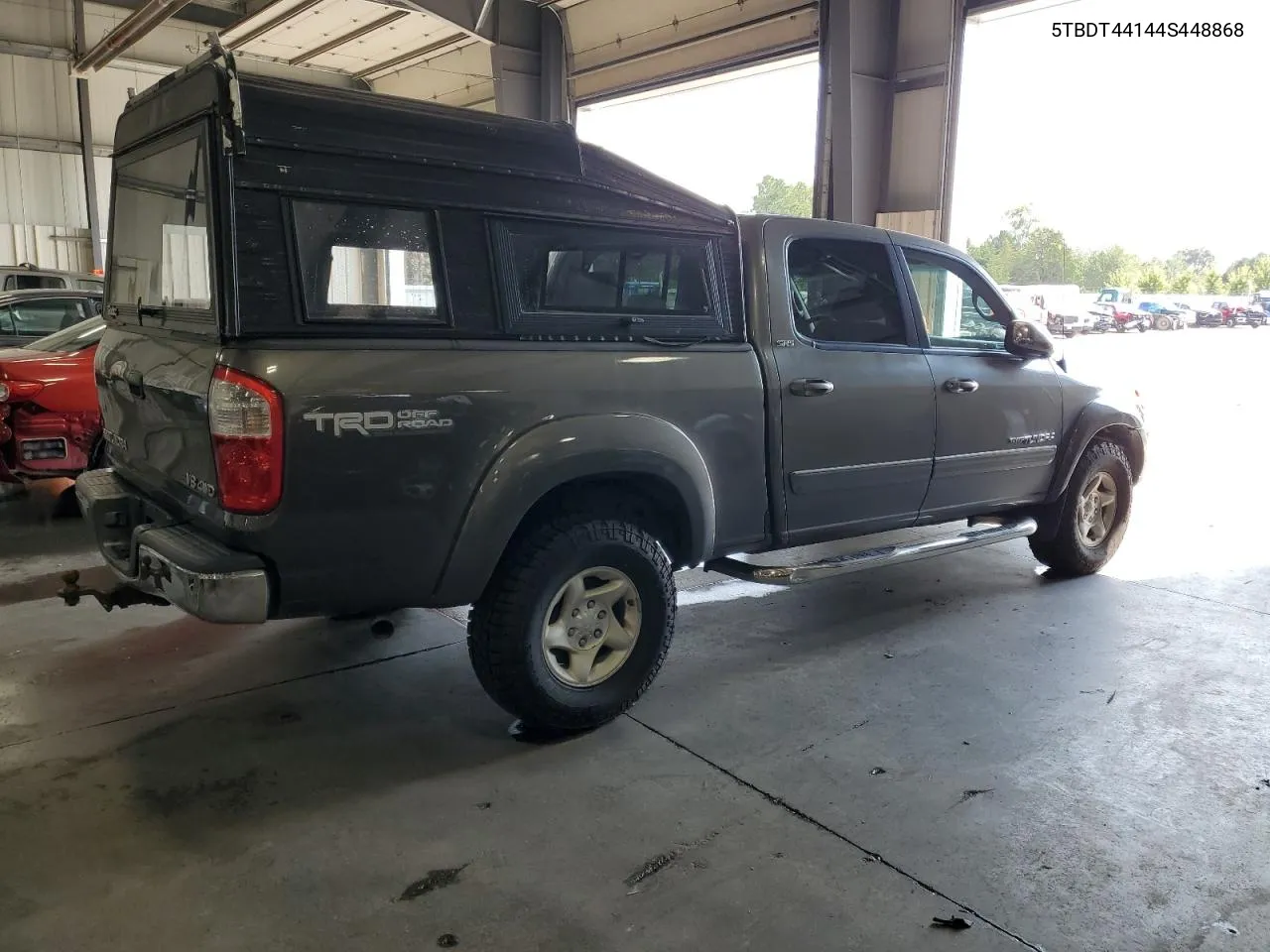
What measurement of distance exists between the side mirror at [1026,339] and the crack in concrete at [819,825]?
2.69 metres

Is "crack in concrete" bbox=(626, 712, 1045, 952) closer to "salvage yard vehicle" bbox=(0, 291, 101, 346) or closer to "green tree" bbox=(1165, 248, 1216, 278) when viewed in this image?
"salvage yard vehicle" bbox=(0, 291, 101, 346)

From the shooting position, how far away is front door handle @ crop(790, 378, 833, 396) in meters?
3.74

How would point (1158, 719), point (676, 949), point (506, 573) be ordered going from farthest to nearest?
point (1158, 719), point (506, 573), point (676, 949)

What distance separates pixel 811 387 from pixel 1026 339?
4.96 feet

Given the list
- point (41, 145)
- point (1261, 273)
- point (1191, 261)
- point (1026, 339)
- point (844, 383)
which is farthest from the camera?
point (41, 145)

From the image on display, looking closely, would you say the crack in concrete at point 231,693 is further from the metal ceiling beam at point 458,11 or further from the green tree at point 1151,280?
the green tree at point 1151,280

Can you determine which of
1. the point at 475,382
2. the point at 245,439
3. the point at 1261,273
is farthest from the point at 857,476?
the point at 1261,273

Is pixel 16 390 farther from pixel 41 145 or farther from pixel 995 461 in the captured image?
pixel 41 145

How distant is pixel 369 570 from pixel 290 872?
2.83 feet

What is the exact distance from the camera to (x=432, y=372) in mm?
2822

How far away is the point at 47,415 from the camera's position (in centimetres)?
598

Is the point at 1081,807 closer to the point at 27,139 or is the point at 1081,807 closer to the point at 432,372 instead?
the point at 432,372

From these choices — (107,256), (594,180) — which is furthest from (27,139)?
(594,180)

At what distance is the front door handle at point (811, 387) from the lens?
12.3 ft
